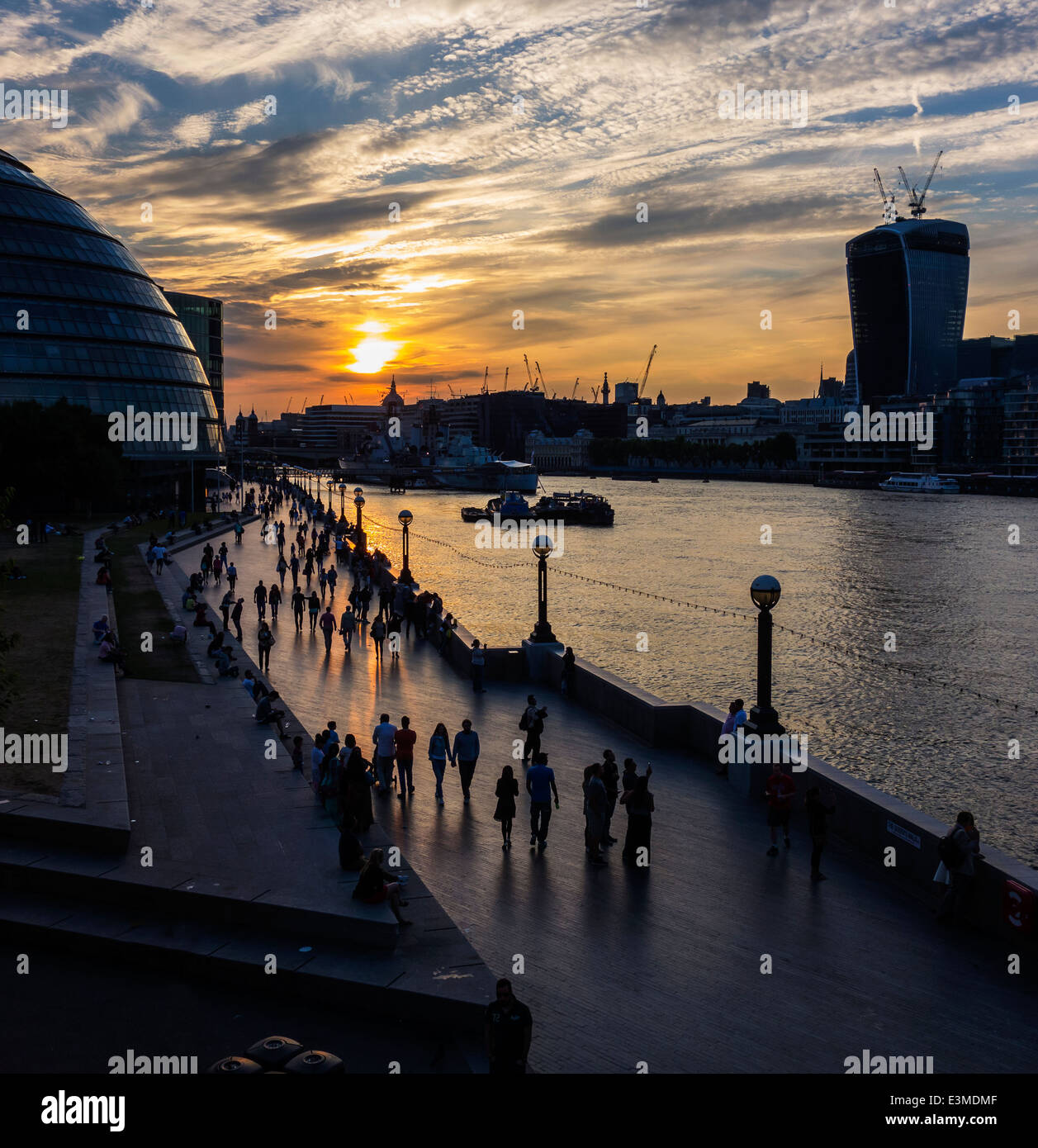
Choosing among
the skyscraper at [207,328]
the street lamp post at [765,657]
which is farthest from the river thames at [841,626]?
the skyscraper at [207,328]

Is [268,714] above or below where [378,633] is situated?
below

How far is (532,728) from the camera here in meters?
15.6

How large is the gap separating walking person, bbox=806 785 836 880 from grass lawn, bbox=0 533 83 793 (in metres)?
8.95

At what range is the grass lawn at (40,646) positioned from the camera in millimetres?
12750

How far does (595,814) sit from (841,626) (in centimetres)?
2809

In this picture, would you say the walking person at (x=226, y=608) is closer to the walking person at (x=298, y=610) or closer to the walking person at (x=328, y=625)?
the walking person at (x=298, y=610)

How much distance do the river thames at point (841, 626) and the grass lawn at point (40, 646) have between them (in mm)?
13024

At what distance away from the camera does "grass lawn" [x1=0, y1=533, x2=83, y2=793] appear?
41.8 ft

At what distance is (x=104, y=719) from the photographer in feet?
50.8

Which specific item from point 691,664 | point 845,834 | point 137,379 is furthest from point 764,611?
point 137,379

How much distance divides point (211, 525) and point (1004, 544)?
176 feet

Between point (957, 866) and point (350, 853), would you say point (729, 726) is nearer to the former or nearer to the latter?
point (957, 866)

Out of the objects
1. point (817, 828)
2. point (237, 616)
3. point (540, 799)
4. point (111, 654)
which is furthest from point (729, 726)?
point (237, 616)
